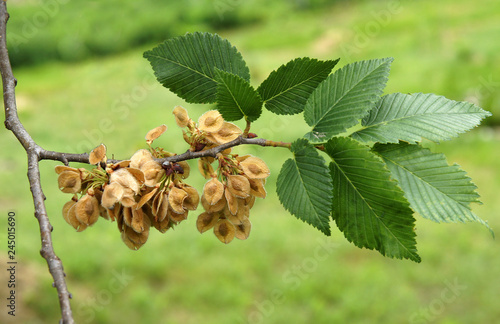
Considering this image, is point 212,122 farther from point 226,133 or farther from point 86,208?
point 86,208

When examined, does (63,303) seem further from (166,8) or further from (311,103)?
(166,8)

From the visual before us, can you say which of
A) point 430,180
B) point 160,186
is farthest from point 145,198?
point 430,180

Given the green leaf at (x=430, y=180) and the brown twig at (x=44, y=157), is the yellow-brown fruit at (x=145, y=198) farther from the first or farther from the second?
the green leaf at (x=430, y=180)

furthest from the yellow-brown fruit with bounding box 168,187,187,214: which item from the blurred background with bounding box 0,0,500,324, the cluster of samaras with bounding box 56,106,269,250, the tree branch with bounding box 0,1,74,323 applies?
the blurred background with bounding box 0,0,500,324

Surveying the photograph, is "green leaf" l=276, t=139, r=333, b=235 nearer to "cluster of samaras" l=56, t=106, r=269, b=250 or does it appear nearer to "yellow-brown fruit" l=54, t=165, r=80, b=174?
"cluster of samaras" l=56, t=106, r=269, b=250

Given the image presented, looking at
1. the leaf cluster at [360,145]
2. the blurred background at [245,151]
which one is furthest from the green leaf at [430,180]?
the blurred background at [245,151]

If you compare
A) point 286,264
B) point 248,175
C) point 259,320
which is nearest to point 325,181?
point 248,175

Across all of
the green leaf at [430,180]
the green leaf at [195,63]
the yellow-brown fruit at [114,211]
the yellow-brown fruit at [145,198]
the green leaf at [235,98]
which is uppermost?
the green leaf at [195,63]
